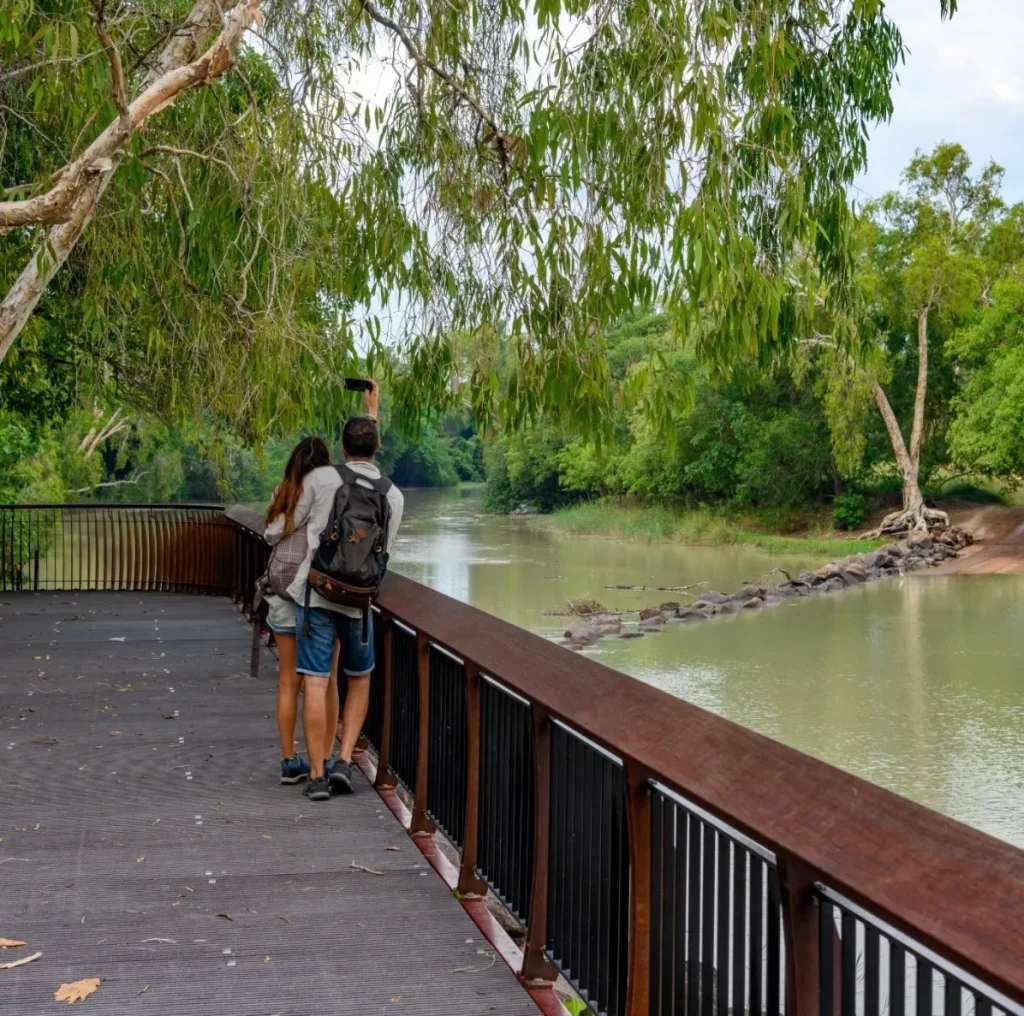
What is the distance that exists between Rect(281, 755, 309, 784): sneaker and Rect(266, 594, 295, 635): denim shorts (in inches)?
25.8

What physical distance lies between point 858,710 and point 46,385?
1250 cm

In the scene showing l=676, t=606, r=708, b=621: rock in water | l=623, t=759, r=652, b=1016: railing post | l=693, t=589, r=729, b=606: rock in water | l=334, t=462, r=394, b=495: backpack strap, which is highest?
l=334, t=462, r=394, b=495: backpack strap

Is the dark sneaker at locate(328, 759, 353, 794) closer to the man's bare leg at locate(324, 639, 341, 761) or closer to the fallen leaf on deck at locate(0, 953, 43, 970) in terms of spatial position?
the man's bare leg at locate(324, 639, 341, 761)

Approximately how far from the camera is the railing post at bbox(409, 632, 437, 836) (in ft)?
17.9

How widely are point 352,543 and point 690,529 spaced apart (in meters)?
49.8

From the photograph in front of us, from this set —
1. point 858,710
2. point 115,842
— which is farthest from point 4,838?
point 858,710

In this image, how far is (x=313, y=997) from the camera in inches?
149

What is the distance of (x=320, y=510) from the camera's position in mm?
5969

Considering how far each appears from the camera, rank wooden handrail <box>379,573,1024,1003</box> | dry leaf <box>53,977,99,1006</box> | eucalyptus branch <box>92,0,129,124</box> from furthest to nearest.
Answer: eucalyptus branch <box>92,0,129,124</box>
dry leaf <box>53,977,99,1006</box>
wooden handrail <box>379,573,1024,1003</box>

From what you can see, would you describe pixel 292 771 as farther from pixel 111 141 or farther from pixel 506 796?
pixel 111 141

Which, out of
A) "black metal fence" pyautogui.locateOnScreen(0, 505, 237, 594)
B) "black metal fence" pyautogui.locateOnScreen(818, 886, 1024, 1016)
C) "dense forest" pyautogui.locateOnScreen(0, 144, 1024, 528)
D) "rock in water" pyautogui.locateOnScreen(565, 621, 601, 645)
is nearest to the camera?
"black metal fence" pyautogui.locateOnScreen(818, 886, 1024, 1016)

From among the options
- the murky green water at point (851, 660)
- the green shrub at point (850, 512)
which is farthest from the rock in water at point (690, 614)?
the green shrub at point (850, 512)

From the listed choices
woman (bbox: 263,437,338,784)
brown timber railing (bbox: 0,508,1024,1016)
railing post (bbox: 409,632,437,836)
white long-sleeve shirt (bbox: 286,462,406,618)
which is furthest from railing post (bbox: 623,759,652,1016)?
woman (bbox: 263,437,338,784)

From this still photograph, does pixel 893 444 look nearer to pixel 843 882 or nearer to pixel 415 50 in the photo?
pixel 415 50
